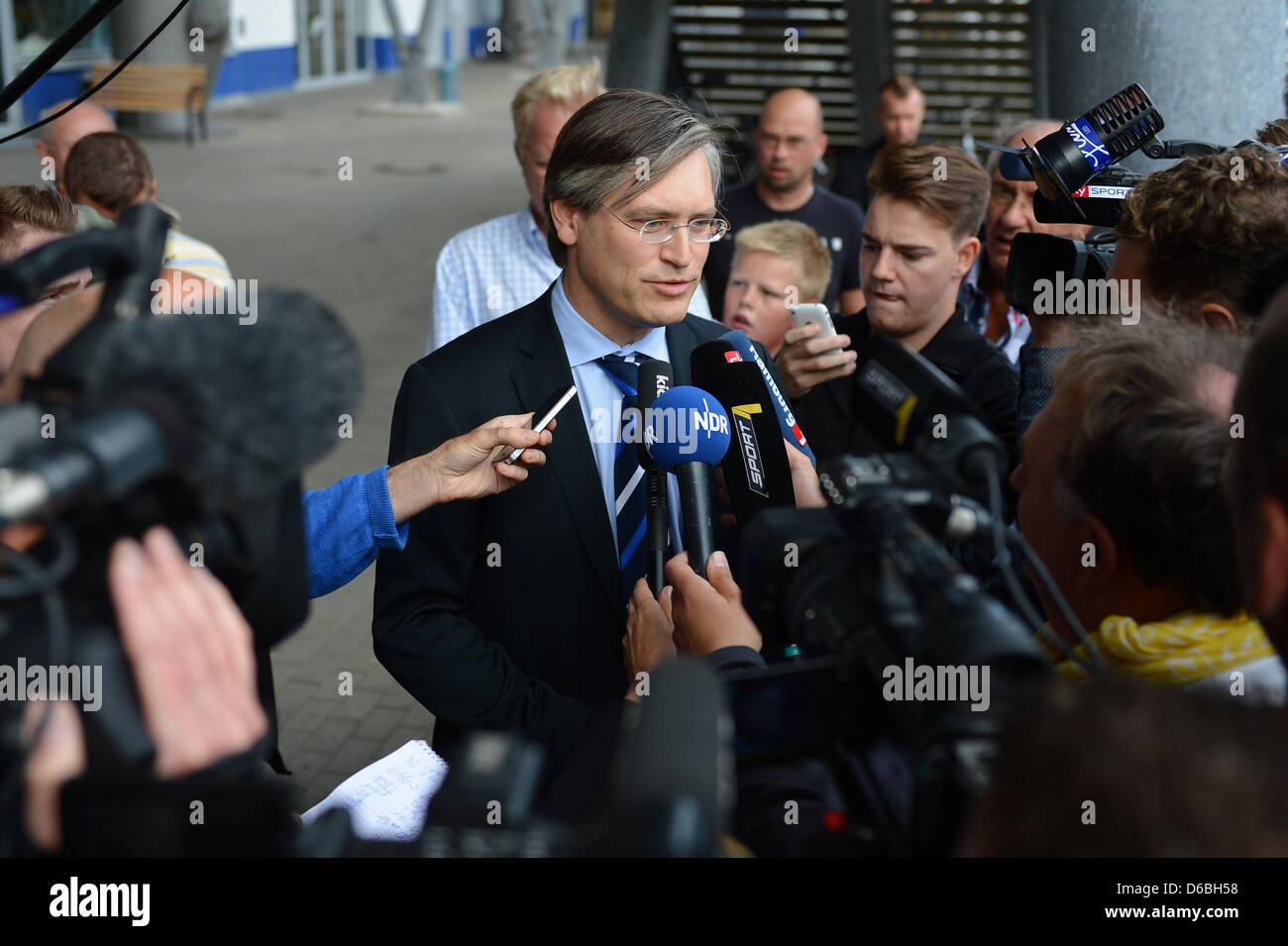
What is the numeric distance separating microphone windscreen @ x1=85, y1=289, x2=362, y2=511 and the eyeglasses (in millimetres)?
1334

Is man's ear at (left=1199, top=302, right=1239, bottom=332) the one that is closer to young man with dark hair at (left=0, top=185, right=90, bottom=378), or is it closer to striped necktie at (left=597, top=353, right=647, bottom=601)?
striped necktie at (left=597, top=353, right=647, bottom=601)

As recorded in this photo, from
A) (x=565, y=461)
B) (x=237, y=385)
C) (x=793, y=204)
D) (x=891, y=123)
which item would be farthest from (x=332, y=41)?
(x=237, y=385)

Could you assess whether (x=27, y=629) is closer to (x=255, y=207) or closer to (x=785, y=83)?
(x=785, y=83)

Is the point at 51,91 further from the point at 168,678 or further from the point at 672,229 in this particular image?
the point at 168,678

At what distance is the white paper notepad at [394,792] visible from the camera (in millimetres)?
1943

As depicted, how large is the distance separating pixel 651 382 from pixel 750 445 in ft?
0.78

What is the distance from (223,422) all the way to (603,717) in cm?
112

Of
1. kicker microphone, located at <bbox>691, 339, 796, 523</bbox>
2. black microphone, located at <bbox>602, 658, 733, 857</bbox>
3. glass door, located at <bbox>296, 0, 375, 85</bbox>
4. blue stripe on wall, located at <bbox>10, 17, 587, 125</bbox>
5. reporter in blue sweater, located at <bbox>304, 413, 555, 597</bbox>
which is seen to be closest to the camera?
black microphone, located at <bbox>602, 658, 733, 857</bbox>

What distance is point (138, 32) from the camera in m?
16.2

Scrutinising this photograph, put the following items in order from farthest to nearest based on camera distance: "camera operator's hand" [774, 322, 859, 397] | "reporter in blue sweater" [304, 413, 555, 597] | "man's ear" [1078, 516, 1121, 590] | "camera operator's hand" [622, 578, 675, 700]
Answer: "camera operator's hand" [774, 322, 859, 397]
"reporter in blue sweater" [304, 413, 555, 597]
"camera operator's hand" [622, 578, 675, 700]
"man's ear" [1078, 516, 1121, 590]

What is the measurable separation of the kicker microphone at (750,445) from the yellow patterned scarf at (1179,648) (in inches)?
25.3

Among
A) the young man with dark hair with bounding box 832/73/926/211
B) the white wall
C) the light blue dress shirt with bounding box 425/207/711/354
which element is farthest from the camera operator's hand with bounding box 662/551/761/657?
the white wall

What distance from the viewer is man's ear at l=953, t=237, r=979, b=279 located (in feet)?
11.2
